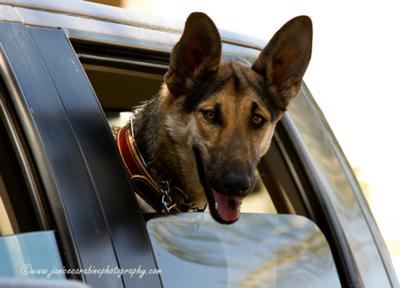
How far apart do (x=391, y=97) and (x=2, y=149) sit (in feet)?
45.8

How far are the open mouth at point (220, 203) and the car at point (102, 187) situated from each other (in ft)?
0.19

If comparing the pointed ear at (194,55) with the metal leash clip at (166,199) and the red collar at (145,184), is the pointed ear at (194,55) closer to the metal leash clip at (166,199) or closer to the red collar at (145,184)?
the red collar at (145,184)

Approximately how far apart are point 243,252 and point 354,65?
1342 centimetres

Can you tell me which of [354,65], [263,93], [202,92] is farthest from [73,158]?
[354,65]

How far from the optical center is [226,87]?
11.9 feet

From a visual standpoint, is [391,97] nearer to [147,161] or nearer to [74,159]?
[147,161]

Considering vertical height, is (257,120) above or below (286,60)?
below

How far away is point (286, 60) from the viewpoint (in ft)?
12.3

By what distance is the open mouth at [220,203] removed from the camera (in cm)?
294

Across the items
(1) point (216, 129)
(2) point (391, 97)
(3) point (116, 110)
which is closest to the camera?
(1) point (216, 129)

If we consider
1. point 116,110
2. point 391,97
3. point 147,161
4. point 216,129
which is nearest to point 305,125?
point 216,129

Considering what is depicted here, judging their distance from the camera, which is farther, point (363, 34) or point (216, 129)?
point (363, 34)

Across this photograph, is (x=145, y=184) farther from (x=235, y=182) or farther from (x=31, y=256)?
(x=31, y=256)

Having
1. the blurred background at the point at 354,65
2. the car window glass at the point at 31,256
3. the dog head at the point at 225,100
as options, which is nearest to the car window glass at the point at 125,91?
the dog head at the point at 225,100
